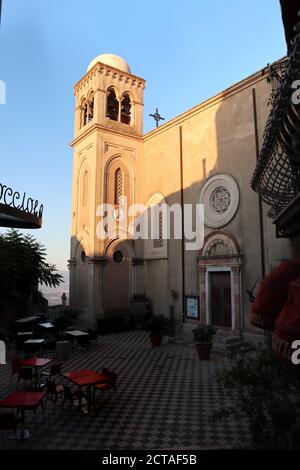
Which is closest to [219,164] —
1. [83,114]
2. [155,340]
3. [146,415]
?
[155,340]

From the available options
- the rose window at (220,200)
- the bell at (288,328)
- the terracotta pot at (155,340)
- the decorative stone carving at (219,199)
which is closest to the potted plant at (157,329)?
the terracotta pot at (155,340)

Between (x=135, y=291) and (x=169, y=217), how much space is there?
15.8 feet

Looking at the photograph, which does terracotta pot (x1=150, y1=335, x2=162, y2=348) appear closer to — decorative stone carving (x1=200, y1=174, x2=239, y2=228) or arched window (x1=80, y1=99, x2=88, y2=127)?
decorative stone carving (x1=200, y1=174, x2=239, y2=228)

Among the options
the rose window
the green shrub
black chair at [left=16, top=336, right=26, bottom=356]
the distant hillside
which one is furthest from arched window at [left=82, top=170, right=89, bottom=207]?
black chair at [left=16, top=336, right=26, bottom=356]

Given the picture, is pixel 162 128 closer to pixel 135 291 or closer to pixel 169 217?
pixel 169 217

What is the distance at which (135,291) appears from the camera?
2072 cm

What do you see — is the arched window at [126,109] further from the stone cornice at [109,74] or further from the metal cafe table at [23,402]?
the metal cafe table at [23,402]

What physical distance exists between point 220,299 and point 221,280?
891 millimetres

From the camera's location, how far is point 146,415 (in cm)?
792

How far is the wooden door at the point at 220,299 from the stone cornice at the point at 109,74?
13.4 m

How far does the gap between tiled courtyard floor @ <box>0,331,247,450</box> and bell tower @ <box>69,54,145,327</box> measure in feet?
23.4

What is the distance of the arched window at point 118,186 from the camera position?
2082 centimetres
